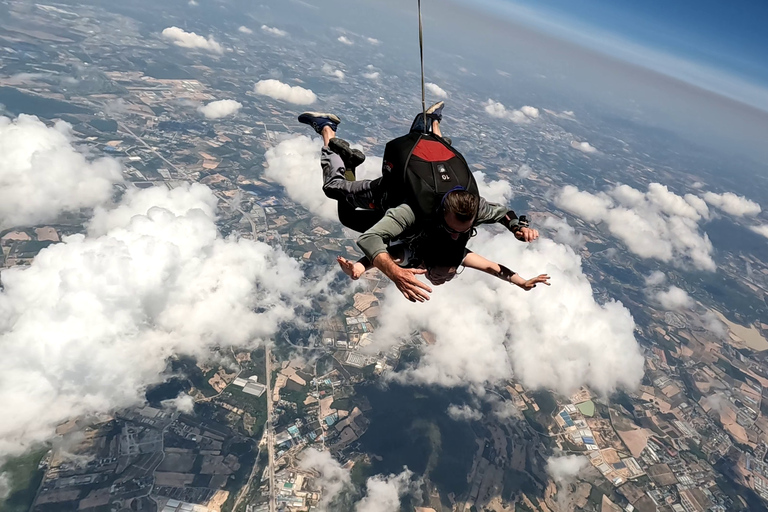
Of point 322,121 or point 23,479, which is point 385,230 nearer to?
point 322,121

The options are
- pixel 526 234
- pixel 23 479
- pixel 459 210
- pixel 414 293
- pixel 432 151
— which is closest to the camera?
pixel 414 293

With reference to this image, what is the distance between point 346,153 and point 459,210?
3061 mm

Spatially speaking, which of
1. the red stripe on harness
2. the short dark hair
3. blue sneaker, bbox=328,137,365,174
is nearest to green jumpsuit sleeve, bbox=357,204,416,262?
the short dark hair

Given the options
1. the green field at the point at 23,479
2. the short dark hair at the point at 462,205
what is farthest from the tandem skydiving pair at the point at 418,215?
the green field at the point at 23,479

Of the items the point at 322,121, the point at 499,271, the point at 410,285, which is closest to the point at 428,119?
the point at 322,121

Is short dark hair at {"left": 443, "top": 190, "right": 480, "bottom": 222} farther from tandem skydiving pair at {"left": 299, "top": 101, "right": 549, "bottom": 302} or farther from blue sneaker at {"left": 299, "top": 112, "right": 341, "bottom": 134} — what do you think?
blue sneaker at {"left": 299, "top": 112, "right": 341, "bottom": 134}

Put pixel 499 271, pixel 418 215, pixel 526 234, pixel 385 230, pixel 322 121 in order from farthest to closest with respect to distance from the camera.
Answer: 1. pixel 322 121
2. pixel 499 271
3. pixel 526 234
4. pixel 418 215
5. pixel 385 230

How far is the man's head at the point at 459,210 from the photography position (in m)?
3.12

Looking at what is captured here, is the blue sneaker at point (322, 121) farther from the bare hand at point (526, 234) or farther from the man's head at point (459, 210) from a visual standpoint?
the man's head at point (459, 210)

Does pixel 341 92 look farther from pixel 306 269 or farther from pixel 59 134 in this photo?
pixel 306 269

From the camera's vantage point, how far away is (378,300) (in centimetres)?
4162

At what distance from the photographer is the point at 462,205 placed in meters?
3.14

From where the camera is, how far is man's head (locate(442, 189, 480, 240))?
3.12 m

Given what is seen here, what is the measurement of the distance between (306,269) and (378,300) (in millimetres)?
10472
